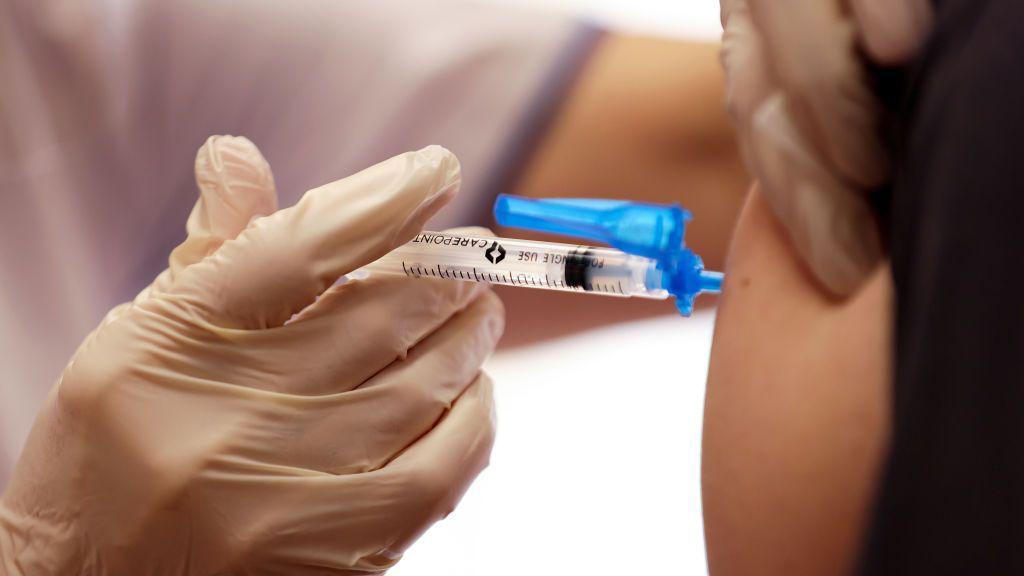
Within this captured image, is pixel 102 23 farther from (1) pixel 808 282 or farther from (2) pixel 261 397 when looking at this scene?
(1) pixel 808 282

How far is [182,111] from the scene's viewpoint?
5.53 feet

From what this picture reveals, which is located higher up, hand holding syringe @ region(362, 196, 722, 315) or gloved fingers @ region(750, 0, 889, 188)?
gloved fingers @ region(750, 0, 889, 188)

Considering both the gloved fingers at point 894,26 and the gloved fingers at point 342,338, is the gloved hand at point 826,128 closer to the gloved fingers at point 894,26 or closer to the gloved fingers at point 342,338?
the gloved fingers at point 894,26

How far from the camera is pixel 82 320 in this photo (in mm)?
1668

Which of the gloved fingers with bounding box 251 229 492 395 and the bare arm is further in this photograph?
the bare arm

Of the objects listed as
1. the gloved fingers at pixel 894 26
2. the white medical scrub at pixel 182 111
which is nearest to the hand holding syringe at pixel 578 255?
→ the gloved fingers at pixel 894 26

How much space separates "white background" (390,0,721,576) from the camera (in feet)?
5.91

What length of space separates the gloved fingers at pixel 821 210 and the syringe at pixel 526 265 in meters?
0.28

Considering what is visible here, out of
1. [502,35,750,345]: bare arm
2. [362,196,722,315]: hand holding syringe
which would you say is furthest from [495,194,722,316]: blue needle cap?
[502,35,750,345]: bare arm

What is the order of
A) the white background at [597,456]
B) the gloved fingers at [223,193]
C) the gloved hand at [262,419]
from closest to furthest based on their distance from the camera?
the gloved hand at [262,419] < the gloved fingers at [223,193] < the white background at [597,456]

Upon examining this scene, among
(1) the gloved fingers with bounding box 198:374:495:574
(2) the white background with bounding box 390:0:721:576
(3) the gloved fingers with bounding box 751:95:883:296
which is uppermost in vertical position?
(3) the gloved fingers with bounding box 751:95:883:296

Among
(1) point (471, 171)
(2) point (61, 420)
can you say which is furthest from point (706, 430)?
(1) point (471, 171)

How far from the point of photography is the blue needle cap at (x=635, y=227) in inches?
33.4

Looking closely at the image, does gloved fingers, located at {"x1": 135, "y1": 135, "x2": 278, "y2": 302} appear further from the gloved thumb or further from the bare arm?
the bare arm
